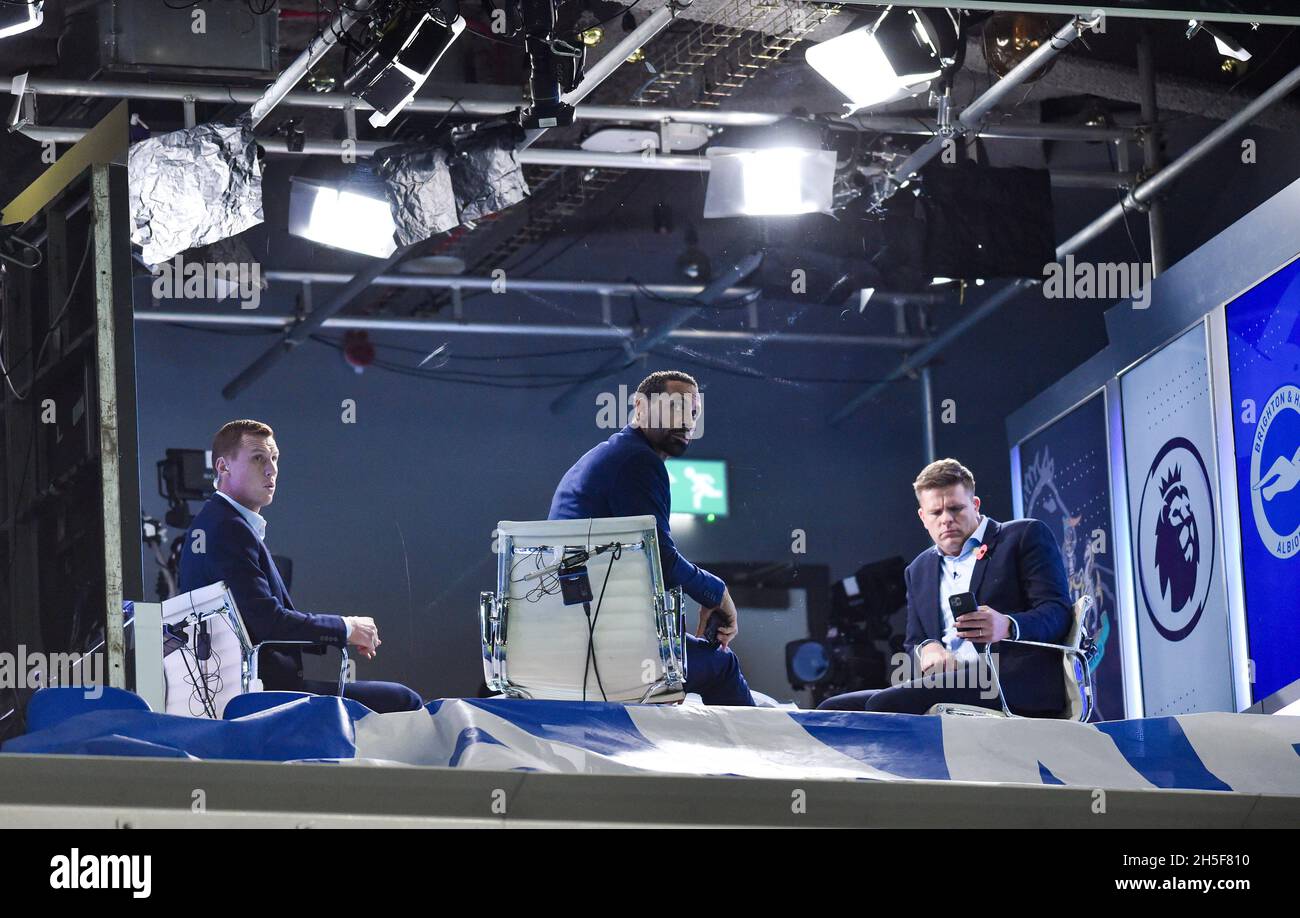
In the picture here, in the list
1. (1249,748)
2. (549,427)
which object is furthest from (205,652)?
(549,427)

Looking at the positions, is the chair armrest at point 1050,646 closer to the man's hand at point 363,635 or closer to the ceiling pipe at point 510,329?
the man's hand at point 363,635

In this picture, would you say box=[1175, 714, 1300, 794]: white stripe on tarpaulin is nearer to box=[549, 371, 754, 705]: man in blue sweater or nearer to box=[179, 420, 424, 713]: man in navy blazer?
box=[549, 371, 754, 705]: man in blue sweater

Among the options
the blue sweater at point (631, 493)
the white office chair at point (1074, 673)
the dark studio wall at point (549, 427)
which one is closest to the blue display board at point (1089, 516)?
the dark studio wall at point (549, 427)

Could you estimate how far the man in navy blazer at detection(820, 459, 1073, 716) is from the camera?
14.9 feet

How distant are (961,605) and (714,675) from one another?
2.21ft

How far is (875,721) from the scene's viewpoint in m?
3.66

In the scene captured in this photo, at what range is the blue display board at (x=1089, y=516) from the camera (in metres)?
6.82

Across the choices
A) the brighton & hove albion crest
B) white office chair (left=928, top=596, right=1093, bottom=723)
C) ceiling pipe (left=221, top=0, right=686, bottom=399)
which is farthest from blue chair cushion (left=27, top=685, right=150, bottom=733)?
ceiling pipe (left=221, top=0, right=686, bottom=399)

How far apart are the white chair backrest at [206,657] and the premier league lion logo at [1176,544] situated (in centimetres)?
348

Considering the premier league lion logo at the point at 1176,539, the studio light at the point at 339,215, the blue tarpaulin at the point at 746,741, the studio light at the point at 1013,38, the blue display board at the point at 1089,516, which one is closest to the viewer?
the blue tarpaulin at the point at 746,741

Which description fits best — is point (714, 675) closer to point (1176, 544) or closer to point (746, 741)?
point (746, 741)

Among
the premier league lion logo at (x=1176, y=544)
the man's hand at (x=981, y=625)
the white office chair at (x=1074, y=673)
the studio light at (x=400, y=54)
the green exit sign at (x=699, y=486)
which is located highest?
the studio light at (x=400, y=54)
